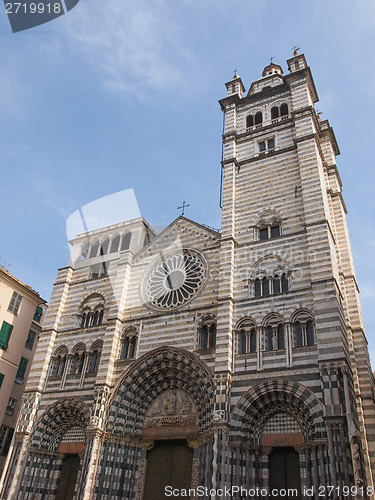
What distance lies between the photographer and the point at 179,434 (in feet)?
61.5

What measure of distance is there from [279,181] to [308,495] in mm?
14770

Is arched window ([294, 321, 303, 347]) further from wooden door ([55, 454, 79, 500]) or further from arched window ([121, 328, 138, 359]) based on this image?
wooden door ([55, 454, 79, 500])

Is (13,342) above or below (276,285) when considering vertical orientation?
below

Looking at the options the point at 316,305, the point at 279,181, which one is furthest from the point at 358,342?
the point at 279,181

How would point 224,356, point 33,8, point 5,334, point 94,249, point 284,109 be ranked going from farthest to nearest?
point 94,249 < point 284,109 < point 5,334 < point 224,356 < point 33,8

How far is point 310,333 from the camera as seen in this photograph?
697 inches

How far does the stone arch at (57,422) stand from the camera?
67.2 ft

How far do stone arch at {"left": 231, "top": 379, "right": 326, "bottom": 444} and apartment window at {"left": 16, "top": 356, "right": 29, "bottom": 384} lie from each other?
14391mm

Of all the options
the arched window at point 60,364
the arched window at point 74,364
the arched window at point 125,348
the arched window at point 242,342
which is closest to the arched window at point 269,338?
the arched window at point 242,342

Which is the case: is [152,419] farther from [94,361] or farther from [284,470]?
[284,470]

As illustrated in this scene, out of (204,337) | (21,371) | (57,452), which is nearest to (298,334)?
(204,337)

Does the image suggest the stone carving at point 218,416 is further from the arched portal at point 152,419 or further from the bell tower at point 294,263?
the bell tower at point 294,263

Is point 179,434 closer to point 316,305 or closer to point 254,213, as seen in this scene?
point 316,305

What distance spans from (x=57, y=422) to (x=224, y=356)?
9161 millimetres
